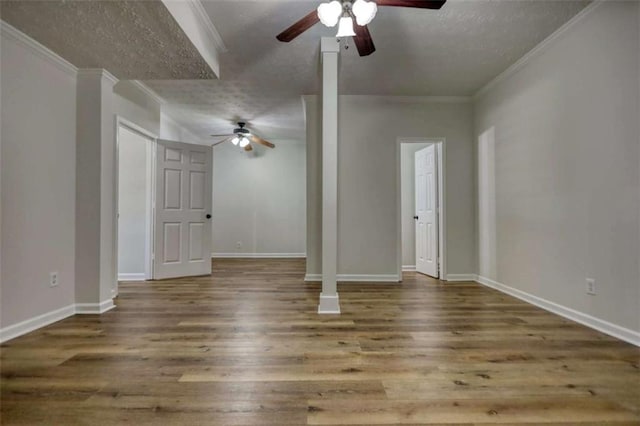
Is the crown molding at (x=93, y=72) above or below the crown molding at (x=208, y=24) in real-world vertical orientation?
below

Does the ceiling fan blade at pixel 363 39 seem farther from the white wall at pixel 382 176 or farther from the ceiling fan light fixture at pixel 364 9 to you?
the white wall at pixel 382 176

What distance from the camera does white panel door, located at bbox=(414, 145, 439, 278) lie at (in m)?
4.52

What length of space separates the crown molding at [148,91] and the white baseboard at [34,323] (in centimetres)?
270

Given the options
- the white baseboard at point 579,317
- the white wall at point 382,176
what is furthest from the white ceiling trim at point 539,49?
the white baseboard at point 579,317

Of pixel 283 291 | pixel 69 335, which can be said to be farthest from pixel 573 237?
pixel 69 335

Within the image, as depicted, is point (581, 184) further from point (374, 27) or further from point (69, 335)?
point (69, 335)

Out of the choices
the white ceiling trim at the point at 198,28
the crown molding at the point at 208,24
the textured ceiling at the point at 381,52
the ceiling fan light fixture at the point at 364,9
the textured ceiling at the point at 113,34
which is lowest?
the ceiling fan light fixture at the point at 364,9

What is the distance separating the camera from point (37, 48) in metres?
2.45

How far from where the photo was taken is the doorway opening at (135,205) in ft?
14.3

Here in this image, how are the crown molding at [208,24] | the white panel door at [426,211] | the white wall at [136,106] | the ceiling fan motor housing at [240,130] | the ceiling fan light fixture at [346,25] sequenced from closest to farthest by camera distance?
the ceiling fan light fixture at [346,25] < the crown molding at [208,24] < the white wall at [136,106] < the white panel door at [426,211] < the ceiling fan motor housing at [240,130]

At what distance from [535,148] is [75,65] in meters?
4.56

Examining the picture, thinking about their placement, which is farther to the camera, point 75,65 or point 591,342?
point 75,65

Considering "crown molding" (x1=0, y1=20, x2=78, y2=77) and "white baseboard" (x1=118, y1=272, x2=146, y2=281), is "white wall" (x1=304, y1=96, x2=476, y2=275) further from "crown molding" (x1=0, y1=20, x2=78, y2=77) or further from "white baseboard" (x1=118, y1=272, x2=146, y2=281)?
"crown molding" (x1=0, y1=20, x2=78, y2=77)

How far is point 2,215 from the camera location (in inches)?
87.7
